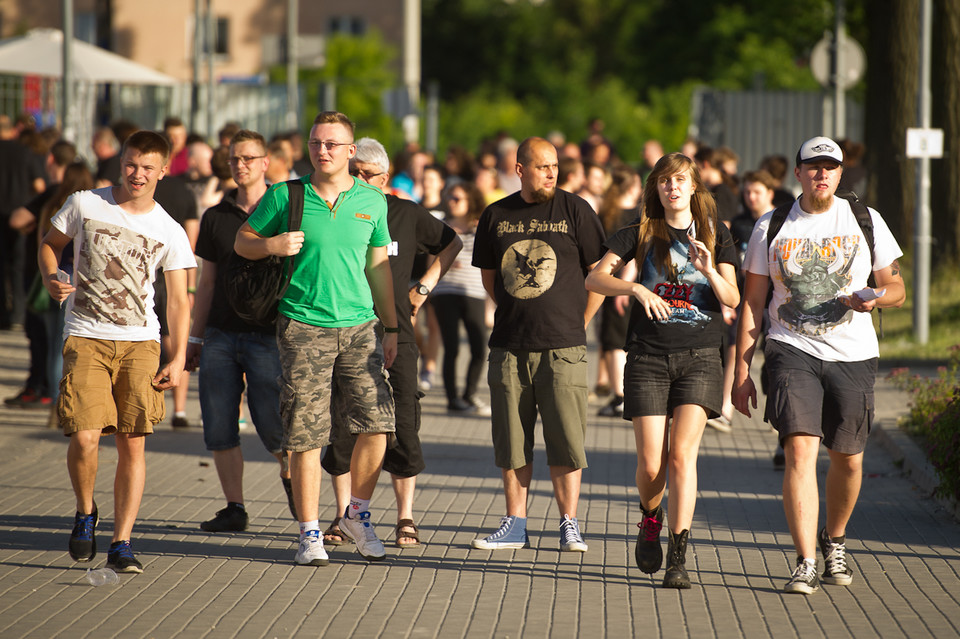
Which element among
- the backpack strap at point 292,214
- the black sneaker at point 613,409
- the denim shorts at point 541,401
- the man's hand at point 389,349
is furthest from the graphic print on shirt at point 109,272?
the black sneaker at point 613,409

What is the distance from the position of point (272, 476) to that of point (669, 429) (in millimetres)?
3369

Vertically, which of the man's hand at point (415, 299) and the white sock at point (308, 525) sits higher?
the man's hand at point (415, 299)

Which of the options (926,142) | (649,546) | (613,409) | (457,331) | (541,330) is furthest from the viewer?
(926,142)

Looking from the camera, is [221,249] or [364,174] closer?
[364,174]

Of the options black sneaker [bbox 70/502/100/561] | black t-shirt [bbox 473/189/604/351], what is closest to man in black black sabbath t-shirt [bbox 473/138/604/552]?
black t-shirt [bbox 473/189/604/351]

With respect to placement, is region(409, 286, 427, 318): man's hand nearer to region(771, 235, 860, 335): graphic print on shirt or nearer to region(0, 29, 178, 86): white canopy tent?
region(771, 235, 860, 335): graphic print on shirt

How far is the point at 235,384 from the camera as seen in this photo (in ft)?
23.9

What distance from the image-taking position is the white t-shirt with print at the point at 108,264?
244 inches

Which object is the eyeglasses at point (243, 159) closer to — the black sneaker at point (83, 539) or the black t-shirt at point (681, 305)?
the black sneaker at point (83, 539)

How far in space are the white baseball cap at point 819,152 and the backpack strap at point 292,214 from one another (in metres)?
2.22

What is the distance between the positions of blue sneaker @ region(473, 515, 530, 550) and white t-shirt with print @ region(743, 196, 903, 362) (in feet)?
5.46

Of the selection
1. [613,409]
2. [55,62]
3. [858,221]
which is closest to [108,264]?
[858,221]

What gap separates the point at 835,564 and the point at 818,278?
4.28 ft

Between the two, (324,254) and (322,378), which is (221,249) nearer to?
(324,254)
